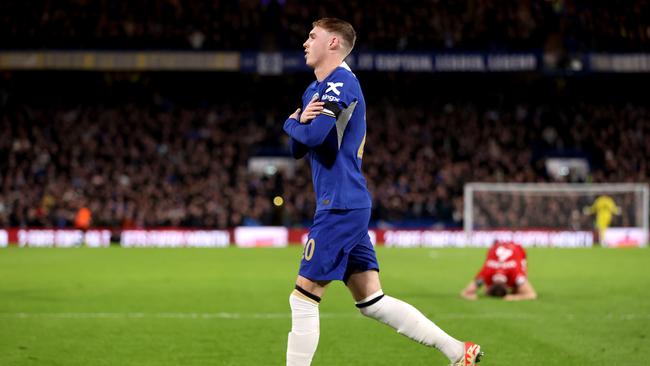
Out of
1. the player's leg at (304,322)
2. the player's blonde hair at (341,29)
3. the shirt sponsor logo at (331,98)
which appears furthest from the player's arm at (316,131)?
the player's leg at (304,322)

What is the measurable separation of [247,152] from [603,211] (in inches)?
526

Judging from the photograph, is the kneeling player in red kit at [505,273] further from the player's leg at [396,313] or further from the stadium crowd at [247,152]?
the stadium crowd at [247,152]

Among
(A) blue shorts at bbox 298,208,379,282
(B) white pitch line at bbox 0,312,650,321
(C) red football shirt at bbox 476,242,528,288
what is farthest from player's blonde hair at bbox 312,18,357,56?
(C) red football shirt at bbox 476,242,528,288

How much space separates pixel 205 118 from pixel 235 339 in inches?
1152

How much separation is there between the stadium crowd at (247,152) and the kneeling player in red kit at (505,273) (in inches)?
743

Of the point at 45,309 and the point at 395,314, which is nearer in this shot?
the point at 395,314

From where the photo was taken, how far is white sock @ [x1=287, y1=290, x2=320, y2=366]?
5.20 m

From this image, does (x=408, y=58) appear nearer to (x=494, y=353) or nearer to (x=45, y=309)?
(x=45, y=309)

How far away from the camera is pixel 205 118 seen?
122 ft

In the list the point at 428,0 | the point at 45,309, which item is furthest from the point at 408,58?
the point at 45,309

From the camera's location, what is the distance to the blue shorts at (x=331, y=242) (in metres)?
5.13

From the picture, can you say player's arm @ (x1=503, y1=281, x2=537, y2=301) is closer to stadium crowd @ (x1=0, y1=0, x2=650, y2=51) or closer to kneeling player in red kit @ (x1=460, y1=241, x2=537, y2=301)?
kneeling player in red kit @ (x1=460, y1=241, x2=537, y2=301)

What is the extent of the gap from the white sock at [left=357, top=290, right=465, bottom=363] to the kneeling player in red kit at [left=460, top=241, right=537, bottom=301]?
257 inches

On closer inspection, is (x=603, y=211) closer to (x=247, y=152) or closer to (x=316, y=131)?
(x=247, y=152)
